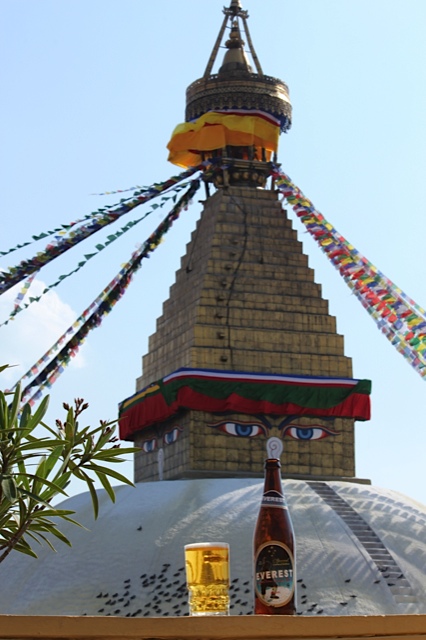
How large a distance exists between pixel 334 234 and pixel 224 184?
320 centimetres

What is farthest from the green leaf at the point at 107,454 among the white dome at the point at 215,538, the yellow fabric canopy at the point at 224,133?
the yellow fabric canopy at the point at 224,133

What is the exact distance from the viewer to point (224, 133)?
26578 millimetres

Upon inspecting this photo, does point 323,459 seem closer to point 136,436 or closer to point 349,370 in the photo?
point 349,370

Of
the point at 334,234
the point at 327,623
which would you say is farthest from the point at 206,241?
the point at 327,623

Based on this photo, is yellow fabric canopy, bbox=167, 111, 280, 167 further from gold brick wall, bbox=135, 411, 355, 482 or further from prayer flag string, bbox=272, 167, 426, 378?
gold brick wall, bbox=135, 411, 355, 482

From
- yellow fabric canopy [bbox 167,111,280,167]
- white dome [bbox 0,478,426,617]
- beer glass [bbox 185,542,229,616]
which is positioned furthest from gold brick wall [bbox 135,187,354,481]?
beer glass [bbox 185,542,229,616]

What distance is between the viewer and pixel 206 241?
25.7 m

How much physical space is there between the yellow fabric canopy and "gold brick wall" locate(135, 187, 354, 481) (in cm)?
119

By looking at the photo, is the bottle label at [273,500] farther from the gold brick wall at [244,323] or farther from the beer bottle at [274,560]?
the gold brick wall at [244,323]

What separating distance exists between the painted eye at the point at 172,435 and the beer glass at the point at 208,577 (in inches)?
727

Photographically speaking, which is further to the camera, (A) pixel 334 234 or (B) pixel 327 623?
(A) pixel 334 234

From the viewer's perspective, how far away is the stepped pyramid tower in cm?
2316

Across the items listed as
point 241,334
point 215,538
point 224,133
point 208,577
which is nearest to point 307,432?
point 241,334

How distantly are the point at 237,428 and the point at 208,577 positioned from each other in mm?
18073
